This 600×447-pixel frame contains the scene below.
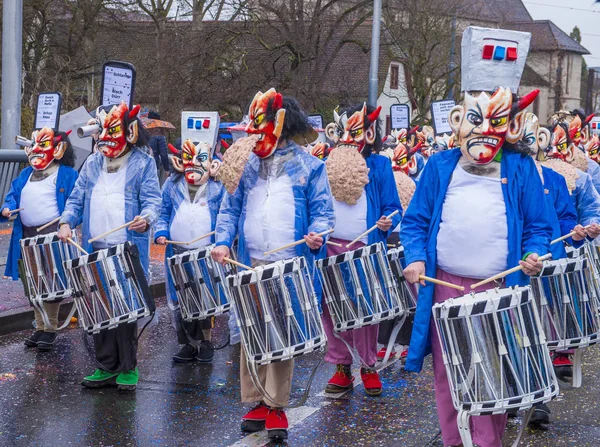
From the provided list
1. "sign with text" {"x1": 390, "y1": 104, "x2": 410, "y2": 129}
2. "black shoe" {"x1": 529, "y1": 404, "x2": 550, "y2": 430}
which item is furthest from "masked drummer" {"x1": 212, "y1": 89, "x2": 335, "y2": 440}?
"sign with text" {"x1": 390, "y1": 104, "x2": 410, "y2": 129}

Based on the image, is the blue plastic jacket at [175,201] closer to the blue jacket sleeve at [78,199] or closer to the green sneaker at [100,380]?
the blue jacket sleeve at [78,199]

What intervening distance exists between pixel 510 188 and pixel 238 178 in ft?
5.47

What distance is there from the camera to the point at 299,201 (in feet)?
18.0

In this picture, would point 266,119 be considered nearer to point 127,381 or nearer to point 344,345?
point 344,345

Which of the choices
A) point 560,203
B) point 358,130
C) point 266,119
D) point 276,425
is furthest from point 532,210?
point 358,130

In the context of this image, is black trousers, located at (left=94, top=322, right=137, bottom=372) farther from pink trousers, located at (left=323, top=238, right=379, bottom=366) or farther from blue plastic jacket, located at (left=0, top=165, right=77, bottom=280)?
blue plastic jacket, located at (left=0, top=165, right=77, bottom=280)

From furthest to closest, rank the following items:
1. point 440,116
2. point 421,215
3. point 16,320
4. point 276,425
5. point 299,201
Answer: point 440,116
point 16,320
point 299,201
point 276,425
point 421,215

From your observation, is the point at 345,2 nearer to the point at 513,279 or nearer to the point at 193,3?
the point at 193,3

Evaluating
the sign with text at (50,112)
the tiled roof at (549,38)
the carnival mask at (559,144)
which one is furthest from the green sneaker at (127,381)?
the tiled roof at (549,38)

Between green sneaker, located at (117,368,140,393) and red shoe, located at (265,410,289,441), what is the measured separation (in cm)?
134

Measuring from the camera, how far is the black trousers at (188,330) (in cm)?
744

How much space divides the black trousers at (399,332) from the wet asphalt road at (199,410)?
298 millimetres

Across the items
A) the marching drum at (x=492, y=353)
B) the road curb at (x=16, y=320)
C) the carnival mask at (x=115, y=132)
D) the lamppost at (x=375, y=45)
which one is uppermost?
the lamppost at (x=375, y=45)

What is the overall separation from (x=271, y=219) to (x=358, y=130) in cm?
147
